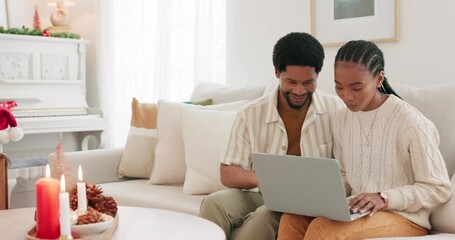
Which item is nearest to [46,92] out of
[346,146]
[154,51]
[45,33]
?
[45,33]

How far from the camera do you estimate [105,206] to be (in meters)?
1.81

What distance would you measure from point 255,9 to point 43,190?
238 cm

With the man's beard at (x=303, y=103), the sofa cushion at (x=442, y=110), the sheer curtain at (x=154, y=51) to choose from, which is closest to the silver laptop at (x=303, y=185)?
the man's beard at (x=303, y=103)

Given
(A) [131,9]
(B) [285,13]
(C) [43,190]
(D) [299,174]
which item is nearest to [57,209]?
(C) [43,190]

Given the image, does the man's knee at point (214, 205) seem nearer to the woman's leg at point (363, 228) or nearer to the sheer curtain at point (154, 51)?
the woman's leg at point (363, 228)

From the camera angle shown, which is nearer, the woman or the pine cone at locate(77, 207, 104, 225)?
the pine cone at locate(77, 207, 104, 225)

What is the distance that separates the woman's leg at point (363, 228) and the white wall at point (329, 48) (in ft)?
3.74

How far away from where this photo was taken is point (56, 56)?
4.55m

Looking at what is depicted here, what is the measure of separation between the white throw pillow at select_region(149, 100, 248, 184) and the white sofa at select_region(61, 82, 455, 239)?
5 cm

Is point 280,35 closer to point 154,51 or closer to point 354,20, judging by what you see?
point 354,20

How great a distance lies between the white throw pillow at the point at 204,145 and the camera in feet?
8.93

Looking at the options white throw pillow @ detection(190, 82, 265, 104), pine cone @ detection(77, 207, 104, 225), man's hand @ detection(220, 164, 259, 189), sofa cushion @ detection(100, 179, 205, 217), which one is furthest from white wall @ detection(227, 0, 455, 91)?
pine cone @ detection(77, 207, 104, 225)

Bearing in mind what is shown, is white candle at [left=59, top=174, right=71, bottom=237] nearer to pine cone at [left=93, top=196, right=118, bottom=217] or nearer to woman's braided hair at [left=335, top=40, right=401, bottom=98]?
pine cone at [left=93, top=196, right=118, bottom=217]

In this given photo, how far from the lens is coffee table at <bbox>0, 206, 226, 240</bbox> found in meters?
1.71
